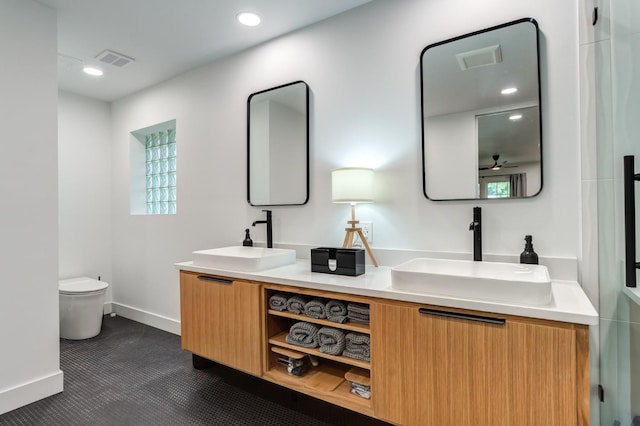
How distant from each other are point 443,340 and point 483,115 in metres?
1.15

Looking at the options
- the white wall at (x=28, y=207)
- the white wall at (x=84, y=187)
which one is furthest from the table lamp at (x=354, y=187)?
the white wall at (x=84, y=187)

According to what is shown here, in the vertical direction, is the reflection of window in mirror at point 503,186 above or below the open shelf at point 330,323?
above

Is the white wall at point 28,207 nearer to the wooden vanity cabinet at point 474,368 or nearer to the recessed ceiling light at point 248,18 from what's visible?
the recessed ceiling light at point 248,18

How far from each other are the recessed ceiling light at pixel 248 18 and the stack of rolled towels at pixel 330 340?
1.97 meters

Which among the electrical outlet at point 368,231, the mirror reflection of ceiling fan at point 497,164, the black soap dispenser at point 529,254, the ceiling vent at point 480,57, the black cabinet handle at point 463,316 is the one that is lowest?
the black cabinet handle at point 463,316

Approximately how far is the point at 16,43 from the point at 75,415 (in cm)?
221

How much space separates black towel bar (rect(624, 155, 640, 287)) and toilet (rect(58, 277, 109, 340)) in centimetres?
369

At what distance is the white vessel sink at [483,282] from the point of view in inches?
46.9

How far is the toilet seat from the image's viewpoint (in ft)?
9.91

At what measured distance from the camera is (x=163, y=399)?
204 cm

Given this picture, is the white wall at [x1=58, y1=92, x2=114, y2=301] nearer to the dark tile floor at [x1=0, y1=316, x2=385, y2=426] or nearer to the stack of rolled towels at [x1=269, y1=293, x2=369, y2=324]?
the dark tile floor at [x1=0, y1=316, x2=385, y2=426]

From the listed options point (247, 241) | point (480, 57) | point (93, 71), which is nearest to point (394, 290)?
point (480, 57)

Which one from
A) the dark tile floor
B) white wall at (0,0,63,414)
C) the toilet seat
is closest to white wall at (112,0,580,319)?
the toilet seat

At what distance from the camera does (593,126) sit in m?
1.51
